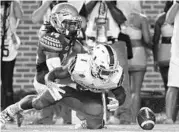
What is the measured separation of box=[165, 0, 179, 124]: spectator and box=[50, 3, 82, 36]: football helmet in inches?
46.5

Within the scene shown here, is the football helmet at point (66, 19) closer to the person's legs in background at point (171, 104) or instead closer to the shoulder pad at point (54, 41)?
the shoulder pad at point (54, 41)

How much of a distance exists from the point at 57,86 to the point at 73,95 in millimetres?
208

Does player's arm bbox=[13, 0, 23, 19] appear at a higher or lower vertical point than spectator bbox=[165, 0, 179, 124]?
higher

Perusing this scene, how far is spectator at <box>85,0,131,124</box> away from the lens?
11.4 metres

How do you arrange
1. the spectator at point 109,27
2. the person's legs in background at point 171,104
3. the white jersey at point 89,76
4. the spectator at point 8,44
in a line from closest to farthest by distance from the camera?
the white jersey at point 89,76 → the person's legs in background at point 171,104 → the spectator at point 109,27 → the spectator at point 8,44

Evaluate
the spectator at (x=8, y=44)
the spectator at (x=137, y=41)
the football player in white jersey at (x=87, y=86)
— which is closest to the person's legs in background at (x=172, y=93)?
the spectator at (x=137, y=41)

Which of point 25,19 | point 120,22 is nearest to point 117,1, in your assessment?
point 120,22

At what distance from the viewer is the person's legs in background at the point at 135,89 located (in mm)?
11672

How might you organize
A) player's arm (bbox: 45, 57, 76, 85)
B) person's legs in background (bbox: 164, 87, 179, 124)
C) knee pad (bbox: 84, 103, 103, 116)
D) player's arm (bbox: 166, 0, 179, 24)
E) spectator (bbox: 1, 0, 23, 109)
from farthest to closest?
1. spectator (bbox: 1, 0, 23, 109)
2. player's arm (bbox: 166, 0, 179, 24)
3. person's legs in background (bbox: 164, 87, 179, 124)
4. knee pad (bbox: 84, 103, 103, 116)
5. player's arm (bbox: 45, 57, 76, 85)

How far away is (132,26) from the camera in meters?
11.9

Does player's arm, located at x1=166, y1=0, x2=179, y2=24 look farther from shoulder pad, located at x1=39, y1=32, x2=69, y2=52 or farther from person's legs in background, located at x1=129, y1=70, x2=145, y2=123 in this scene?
shoulder pad, located at x1=39, y1=32, x2=69, y2=52

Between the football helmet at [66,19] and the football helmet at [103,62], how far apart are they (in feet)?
3.16

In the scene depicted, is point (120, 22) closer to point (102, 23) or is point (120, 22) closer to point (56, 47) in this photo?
point (102, 23)

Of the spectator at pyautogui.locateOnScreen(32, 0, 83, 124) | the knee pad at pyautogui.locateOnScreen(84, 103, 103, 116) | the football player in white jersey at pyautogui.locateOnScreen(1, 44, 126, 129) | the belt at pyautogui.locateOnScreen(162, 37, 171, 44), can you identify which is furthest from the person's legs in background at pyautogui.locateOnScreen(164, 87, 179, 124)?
the spectator at pyautogui.locateOnScreen(32, 0, 83, 124)
